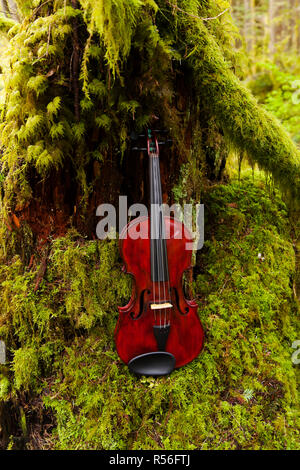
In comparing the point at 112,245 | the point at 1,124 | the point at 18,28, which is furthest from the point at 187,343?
the point at 18,28

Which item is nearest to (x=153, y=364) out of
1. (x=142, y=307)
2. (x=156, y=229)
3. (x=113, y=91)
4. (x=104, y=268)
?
(x=142, y=307)

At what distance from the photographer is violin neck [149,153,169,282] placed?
188 centimetres

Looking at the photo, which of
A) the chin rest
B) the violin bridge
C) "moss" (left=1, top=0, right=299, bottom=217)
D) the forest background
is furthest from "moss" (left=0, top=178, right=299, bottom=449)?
"moss" (left=1, top=0, right=299, bottom=217)

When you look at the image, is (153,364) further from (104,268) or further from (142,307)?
(104,268)

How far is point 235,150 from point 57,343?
6.58 feet

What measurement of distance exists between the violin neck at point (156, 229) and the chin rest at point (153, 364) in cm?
53

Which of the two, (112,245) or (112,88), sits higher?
(112,88)

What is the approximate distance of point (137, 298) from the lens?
1.93 m

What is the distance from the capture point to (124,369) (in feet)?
7.00

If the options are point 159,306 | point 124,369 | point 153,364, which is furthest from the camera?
point 124,369

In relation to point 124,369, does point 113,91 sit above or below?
above

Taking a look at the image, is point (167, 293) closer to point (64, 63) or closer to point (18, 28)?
point (64, 63)

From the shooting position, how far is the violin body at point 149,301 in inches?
74.7

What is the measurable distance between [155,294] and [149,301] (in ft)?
0.22
